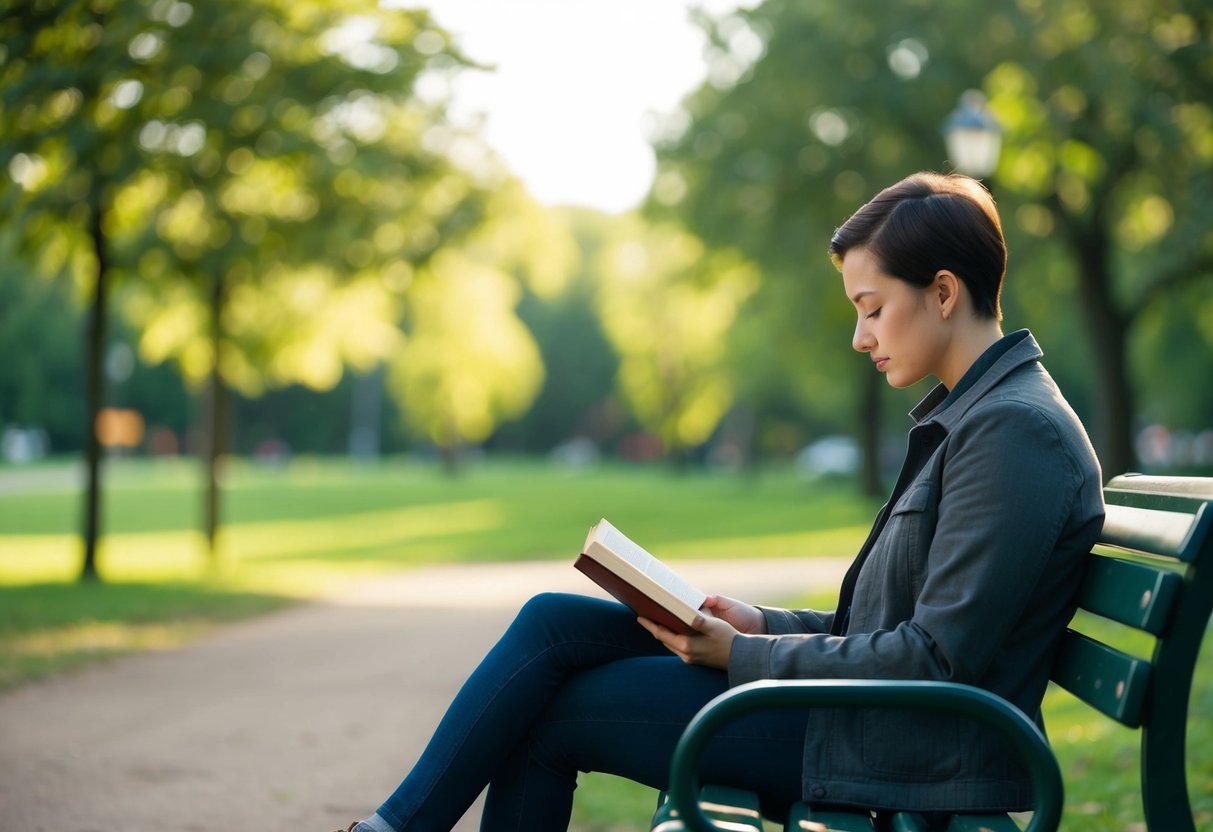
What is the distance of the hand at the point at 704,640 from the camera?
2662 millimetres

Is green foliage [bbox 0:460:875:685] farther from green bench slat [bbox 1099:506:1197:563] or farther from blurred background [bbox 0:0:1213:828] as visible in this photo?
green bench slat [bbox 1099:506:1197:563]

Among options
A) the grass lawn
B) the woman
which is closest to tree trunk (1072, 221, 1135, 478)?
the grass lawn

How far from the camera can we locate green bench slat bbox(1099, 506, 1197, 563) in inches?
88.4

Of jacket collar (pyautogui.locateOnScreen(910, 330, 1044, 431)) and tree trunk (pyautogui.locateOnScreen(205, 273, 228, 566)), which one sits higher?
jacket collar (pyautogui.locateOnScreen(910, 330, 1044, 431))

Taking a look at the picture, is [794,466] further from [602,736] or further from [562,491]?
[602,736]

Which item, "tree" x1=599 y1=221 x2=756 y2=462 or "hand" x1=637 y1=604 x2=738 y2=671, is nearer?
"hand" x1=637 y1=604 x2=738 y2=671

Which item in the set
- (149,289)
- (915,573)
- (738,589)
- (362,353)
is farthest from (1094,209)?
(915,573)

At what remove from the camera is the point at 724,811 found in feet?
8.13

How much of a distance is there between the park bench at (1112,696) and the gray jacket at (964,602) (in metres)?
0.07

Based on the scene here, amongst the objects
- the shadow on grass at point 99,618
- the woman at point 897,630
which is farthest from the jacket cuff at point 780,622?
the shadow on grass at point 99,618

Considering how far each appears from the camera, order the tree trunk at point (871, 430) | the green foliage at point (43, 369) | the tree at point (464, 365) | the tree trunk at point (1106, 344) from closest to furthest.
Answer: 1. the tree trunk at point (1106, 344)
2. the tree trunk at point (871, 430)
3. the tree at point (464, 365)
4. the green foliage at point (43, 369)

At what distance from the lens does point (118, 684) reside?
7.93 metres

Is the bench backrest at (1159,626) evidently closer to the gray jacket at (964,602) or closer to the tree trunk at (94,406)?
the gray jacket at (964,602)

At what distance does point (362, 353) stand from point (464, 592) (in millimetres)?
5573
